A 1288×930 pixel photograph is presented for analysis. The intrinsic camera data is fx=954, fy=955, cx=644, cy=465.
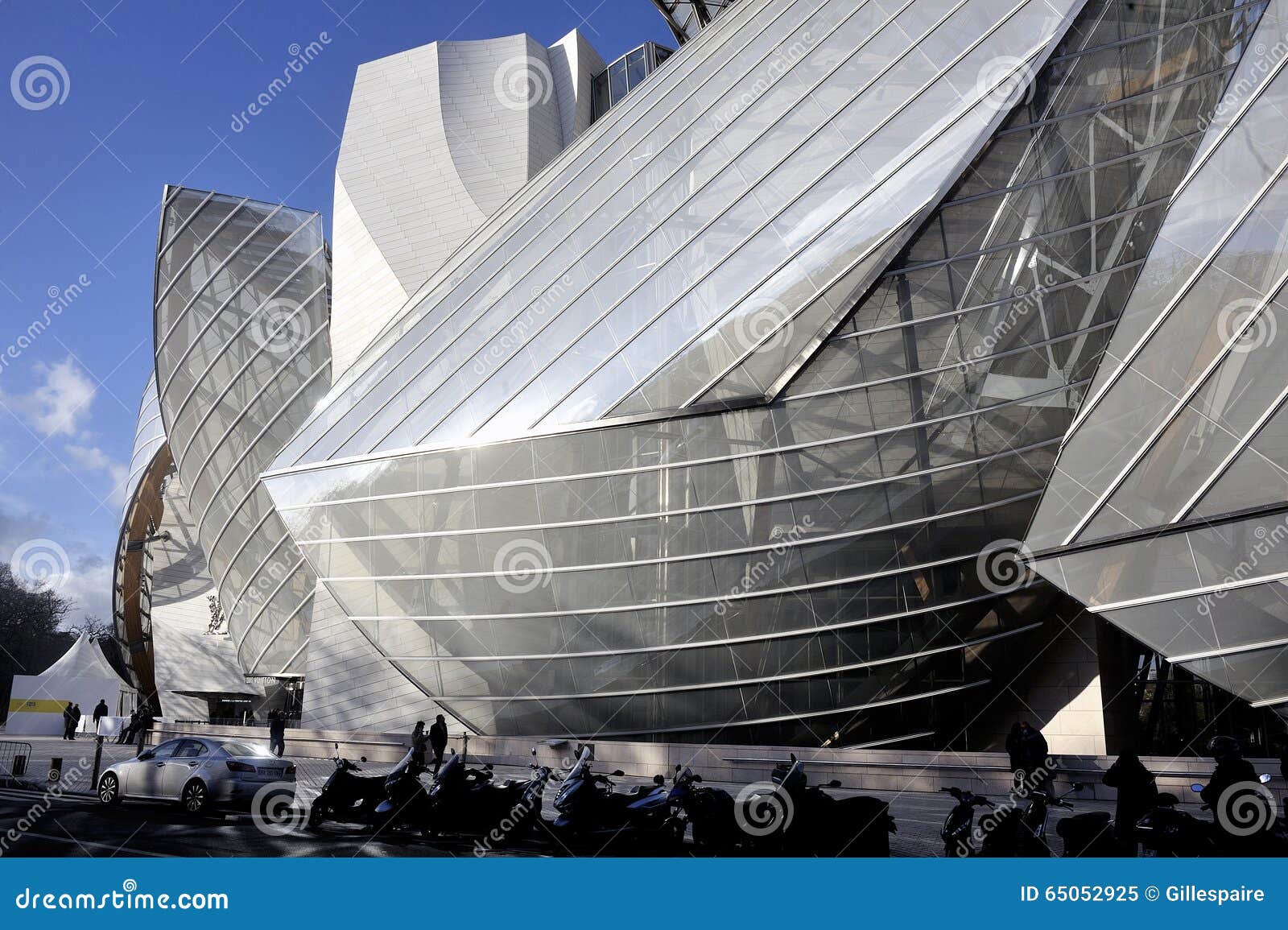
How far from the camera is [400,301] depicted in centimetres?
3200

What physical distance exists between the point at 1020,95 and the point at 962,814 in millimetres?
13423

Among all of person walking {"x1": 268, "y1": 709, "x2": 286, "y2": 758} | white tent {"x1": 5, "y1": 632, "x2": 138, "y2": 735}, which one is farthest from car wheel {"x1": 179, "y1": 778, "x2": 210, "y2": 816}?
white tent {"x1": 5, "y1": 632, "x2": 138, "y2": 735}

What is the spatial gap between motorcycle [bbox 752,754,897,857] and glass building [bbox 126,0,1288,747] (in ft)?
24.8

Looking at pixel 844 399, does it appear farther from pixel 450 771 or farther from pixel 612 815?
pixel 450 771

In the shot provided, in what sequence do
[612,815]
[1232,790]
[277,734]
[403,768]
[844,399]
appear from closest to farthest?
[1232,790]
[612,815]
[403,768]
[844,399]
[277,734]

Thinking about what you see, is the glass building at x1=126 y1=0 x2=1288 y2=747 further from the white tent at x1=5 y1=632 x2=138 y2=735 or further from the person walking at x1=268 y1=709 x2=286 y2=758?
the white tent at x1=5 y1=632 x2=138 y2=735

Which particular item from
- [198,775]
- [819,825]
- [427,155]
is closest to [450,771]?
[819,825]

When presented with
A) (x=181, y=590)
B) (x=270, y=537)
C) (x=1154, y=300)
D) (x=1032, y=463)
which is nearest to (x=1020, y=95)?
(x=1154, y=300)

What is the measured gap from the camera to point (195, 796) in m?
12.9

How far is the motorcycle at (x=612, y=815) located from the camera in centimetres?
962

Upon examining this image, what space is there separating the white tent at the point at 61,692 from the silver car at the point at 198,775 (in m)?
30.7

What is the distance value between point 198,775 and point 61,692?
36001 mm

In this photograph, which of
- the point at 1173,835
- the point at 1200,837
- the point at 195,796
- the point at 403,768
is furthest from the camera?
the point at 195,796

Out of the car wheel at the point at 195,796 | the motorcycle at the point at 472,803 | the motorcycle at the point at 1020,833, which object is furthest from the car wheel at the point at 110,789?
the motorcycle at the point at 1020,833
